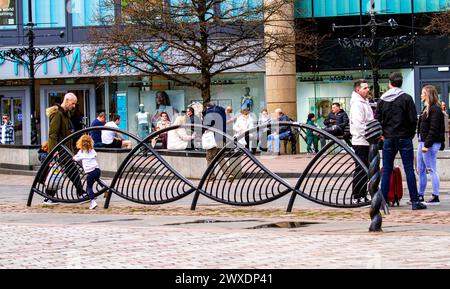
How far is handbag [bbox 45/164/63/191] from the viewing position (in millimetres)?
16938

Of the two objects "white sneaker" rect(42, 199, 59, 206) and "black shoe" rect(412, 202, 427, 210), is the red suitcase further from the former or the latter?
"white sneaker" rect(42, 199, 59, 206)

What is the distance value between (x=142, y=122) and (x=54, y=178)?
2667 cm

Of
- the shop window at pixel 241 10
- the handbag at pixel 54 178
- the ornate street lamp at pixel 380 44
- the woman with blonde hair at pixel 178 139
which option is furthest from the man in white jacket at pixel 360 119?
the ornate street lamp at pixel 380 44

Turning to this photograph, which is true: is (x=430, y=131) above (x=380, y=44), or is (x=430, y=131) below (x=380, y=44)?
below

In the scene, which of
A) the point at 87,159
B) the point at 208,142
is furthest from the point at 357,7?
the point at 87,159

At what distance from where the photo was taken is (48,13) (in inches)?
1767

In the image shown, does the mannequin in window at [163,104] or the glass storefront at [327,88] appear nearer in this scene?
the glass storefront at [327,88]

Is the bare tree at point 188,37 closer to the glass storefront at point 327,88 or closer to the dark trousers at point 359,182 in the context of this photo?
the glass storefront at point 327,88

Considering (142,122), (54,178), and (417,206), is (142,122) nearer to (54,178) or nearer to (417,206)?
(54,178)

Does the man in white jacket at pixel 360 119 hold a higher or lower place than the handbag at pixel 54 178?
higher

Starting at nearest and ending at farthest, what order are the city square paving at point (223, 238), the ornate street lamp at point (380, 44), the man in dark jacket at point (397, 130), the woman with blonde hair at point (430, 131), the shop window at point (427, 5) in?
the city square paving at point (223, 238) → the man in dark jacket at point (397, 130) → the woman with blonde hair at point (430, 131) → the ornate street lamp at point (380, 44) → the shop window at point (427, 5)

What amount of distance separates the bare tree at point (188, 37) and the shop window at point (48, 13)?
10738mm

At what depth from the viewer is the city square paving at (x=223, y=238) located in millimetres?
9273
